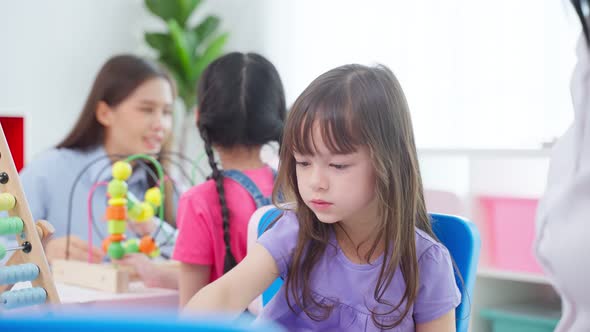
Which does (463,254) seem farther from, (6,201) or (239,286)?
(6,201)

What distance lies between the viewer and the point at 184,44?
14.9 ft

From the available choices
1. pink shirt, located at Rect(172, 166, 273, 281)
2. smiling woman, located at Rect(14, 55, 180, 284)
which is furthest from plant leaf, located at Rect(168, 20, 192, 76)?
pink shirt, located at Rect(172, 166, 273, 281)

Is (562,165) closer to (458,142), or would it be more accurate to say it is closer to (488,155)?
(488,155)

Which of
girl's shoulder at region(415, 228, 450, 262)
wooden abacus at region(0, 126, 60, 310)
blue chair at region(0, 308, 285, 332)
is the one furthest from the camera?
wooden abacus at region(0, 126, 60, 310)

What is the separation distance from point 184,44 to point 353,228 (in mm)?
3481

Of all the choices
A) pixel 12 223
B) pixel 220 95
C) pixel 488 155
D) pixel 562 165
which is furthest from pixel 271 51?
pixel 562 165

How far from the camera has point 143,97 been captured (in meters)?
2.62

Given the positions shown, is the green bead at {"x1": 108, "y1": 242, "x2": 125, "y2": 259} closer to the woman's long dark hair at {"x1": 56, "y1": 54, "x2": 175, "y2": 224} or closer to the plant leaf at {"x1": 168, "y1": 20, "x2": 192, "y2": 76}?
the woman's long dark hair at {"x1": 56, "y1": 54, "x2": 175, "y2": 224}

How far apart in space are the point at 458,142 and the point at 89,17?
2.37 meters

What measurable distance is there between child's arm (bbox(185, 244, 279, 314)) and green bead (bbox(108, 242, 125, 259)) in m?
0.81

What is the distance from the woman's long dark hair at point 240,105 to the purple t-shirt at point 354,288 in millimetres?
600

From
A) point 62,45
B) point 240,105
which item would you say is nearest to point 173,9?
point 62,45

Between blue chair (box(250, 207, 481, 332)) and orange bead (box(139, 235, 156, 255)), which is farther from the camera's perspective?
orange bead (box(139, 235, 156, 255))

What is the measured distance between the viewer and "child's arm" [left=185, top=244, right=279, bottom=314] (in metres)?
1.06
